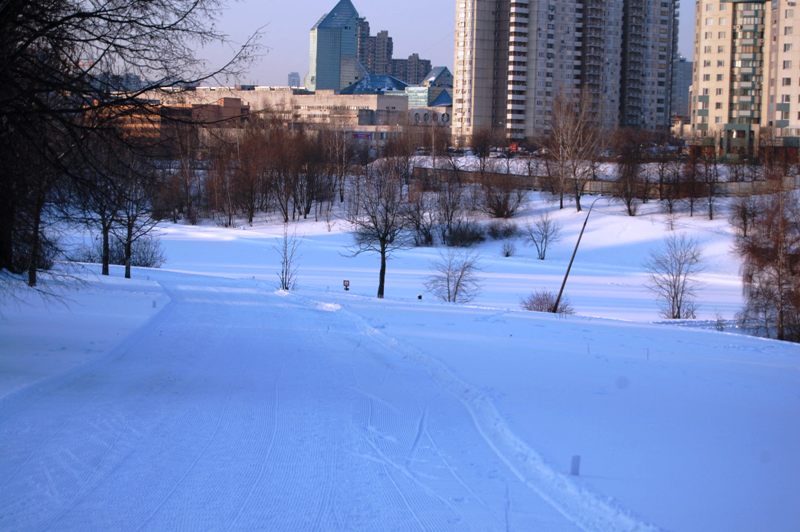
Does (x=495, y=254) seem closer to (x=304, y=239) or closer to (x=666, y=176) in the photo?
(x=304, y=239)

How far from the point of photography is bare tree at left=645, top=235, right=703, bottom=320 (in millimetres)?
38281

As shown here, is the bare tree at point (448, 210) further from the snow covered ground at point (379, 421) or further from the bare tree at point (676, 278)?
the snow covered ground at point (379, 421)

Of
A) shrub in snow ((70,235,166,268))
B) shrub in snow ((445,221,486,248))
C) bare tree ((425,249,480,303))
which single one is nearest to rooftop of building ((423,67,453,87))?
shrub in snow ((445,221,486,248))

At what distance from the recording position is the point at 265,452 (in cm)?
818

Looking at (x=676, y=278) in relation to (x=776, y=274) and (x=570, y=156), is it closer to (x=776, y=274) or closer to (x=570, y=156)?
(x=776, y=274)

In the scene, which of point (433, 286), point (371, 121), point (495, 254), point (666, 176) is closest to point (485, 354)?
point (433, 286)

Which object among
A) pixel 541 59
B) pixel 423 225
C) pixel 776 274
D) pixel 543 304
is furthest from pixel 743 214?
pixel 541 59

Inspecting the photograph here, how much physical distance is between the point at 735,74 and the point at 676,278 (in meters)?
58.2

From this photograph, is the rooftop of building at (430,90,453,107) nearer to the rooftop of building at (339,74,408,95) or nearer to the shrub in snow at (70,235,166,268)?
the rooftop of building at (339,74,408,95)

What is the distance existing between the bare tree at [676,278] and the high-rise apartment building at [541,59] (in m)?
53.3

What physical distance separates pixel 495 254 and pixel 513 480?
48307 mm

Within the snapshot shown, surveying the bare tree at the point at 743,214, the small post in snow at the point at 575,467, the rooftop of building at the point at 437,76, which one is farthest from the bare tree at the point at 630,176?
the rooftop of building at the point at 437,76

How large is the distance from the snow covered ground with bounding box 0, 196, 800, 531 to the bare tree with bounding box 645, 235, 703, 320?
19.6 meters

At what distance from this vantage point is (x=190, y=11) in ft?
34.6
